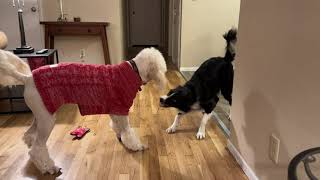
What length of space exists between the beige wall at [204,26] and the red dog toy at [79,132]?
8.87 ft

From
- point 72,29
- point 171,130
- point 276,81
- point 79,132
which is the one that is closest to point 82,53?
point 72,29

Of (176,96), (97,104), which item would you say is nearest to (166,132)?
(176,96)

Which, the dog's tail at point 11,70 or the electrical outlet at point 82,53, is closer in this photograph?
the dog's tail at point 11,70

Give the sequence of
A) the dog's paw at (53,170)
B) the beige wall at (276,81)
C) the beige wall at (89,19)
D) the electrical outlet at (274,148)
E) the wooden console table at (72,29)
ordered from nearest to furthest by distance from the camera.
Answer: the beige wall at (276,81), the electrical outlet at (274,148), the dog's paw at (53,170), the wooden console table at (72,29), the beige wall at (89,19)

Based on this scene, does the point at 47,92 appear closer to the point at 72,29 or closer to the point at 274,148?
the point at 274,148

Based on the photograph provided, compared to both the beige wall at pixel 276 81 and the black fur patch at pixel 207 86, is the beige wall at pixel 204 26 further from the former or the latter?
the beige wall at pixel 276 81

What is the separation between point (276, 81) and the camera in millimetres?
1475

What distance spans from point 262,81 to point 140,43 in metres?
6.70

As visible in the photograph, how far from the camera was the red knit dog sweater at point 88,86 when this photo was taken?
5.91ft

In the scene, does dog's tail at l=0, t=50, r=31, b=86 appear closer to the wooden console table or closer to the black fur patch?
the black fur patch

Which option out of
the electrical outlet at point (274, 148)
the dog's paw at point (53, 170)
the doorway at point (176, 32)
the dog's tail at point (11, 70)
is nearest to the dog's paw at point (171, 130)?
the dog's paw at point (53, 170)

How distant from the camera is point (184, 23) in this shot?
4.67 metres

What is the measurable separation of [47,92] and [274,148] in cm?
139

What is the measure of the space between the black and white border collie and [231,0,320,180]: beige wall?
1.41 feet
